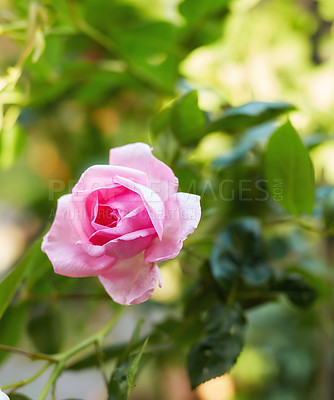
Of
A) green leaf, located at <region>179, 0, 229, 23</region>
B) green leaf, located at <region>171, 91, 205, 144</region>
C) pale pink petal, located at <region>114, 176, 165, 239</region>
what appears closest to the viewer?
pale pink petal, located at <region>114, 176, 165, 239</region>

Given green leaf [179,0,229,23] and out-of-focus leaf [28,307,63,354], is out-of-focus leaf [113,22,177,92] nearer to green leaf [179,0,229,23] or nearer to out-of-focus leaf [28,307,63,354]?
green leaf [179,0,229,23]

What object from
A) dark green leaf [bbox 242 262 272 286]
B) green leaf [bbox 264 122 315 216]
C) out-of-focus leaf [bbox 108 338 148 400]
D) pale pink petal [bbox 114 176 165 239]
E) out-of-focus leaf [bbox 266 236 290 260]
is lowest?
out-of-focus leaf [bbox 266 236 290 260]

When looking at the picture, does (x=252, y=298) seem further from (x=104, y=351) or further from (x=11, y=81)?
(x=11, y=81)

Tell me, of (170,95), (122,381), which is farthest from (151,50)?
(122,381)

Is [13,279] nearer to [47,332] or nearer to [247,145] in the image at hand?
[47,332]

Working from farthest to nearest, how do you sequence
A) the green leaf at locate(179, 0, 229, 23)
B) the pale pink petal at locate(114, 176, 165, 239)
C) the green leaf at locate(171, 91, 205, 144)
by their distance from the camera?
the green leaf at locate(179, 0, 229, 23)
the green leaf at locate(171, 91, 205, 144)
the pale pink petal at locate(114, 176, 165, 239)

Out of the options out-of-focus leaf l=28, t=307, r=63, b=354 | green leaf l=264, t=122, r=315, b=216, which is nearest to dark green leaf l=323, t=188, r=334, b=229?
green leaf l=264, t=122, r=315, b=216
